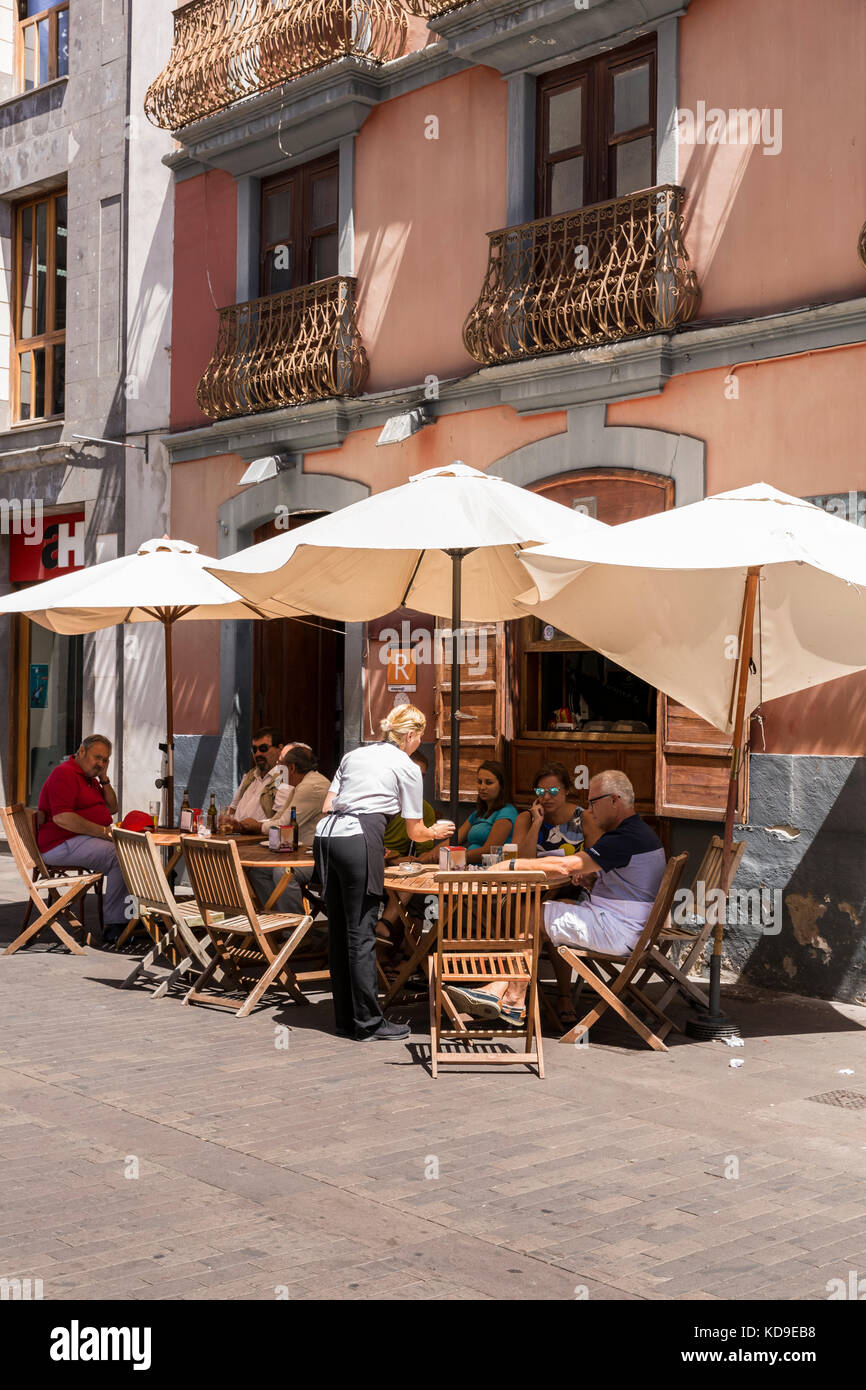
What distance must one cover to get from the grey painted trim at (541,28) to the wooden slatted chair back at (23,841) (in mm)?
6721

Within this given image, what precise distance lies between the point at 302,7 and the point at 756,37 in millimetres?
4927

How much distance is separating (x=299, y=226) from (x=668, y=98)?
460 cm

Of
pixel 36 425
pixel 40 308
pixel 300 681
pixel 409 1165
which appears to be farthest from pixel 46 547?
pixel 409 1165

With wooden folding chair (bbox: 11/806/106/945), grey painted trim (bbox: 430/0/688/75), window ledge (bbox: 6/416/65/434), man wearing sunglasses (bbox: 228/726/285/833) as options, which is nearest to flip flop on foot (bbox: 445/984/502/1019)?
man wearing sunglasses (bbox: 228/726/285/833)

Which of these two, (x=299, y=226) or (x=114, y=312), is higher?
(x=299, y=226)

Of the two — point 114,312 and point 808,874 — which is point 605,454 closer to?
point 808,874

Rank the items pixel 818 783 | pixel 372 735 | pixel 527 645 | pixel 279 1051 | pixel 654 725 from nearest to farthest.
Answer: pixel 279 1051 → pixel 818 783 → pixel 654 725 → pixel 527 645 → pixel 372 735

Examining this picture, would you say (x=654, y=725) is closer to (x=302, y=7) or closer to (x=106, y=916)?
(x=106, y=916)

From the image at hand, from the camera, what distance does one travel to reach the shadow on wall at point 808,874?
9008 mm

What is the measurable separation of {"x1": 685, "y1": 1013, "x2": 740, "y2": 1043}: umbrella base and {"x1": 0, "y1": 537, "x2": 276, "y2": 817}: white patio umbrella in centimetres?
418

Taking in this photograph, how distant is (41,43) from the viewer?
17.8 m

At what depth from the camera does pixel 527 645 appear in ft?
37.7

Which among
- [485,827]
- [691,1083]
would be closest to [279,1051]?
[691,1083]

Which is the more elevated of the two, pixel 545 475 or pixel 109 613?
pixel 545 475
